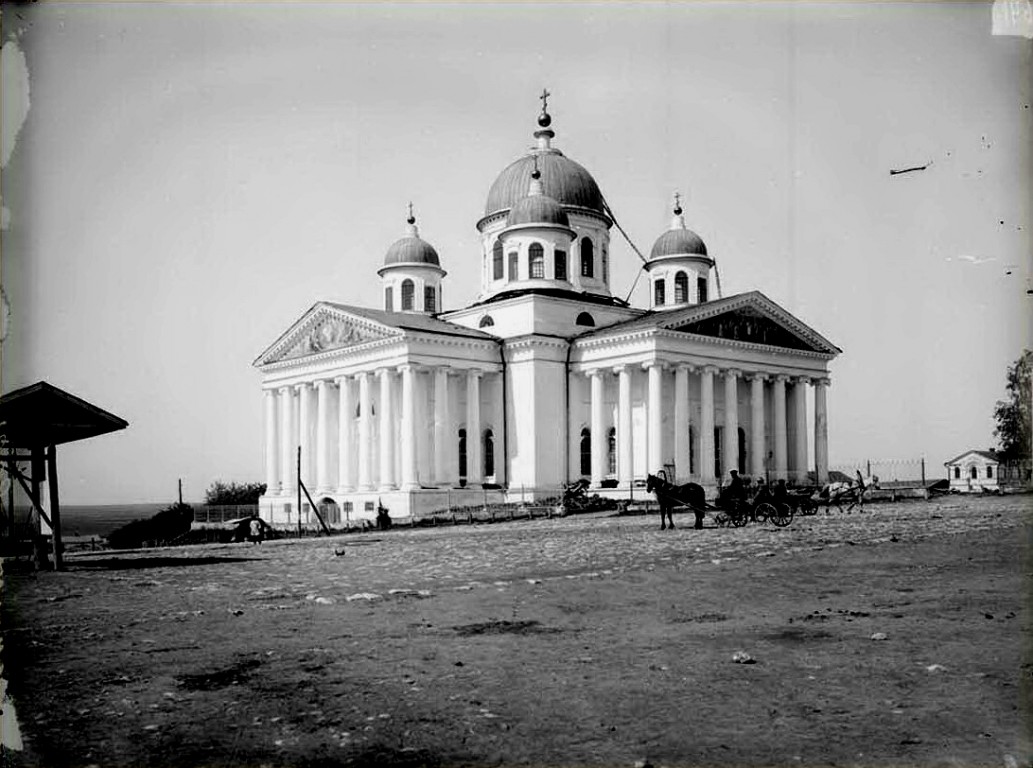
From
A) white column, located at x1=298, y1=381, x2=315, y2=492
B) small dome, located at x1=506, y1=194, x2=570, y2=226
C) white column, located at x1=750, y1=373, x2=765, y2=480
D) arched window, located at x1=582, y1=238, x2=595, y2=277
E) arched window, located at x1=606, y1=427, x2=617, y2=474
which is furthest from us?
arched window, located at x1=582, y1=238, x2=595, y2=277

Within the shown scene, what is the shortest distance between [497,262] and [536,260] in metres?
3.59

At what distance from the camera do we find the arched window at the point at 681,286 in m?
54.5

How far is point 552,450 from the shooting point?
46.8 metres

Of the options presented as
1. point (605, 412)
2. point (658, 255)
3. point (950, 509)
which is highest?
point (658, 255)

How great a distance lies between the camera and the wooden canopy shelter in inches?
626

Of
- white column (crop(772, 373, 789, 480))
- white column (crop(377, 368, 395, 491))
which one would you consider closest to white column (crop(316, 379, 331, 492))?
white column (crop(377, 368, 395, 491))

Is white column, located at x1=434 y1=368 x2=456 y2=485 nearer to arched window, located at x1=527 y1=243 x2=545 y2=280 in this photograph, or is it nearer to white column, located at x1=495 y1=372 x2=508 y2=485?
white column, located at x1=495 y1=372 x2=508 y2=485

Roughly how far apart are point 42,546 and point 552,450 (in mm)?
30924

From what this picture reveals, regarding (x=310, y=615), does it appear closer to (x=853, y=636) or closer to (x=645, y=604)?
(x=645, y=604)

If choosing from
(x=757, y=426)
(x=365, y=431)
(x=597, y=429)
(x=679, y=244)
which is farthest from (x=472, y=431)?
(x=679, y=244)

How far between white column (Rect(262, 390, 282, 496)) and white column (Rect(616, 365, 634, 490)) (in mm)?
18208

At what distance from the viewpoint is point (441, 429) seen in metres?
45.1

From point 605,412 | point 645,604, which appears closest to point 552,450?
point 605,412

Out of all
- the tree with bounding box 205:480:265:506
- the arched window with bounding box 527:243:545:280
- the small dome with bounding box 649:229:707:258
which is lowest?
the tree with bounding box 205:480:265:506
